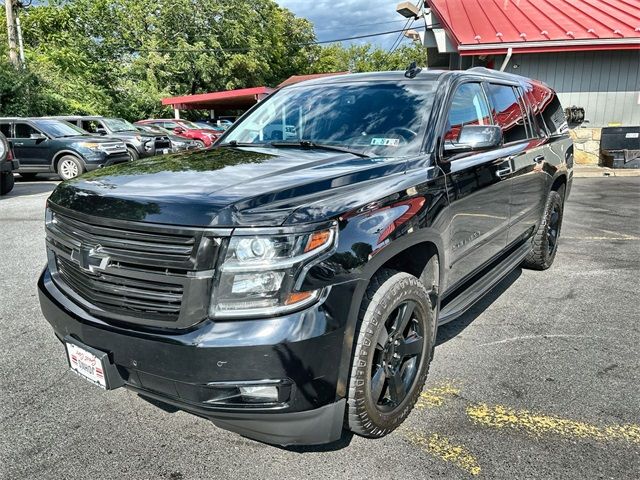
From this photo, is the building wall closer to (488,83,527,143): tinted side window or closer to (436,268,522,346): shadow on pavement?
(488,83,527,143): tinted side window

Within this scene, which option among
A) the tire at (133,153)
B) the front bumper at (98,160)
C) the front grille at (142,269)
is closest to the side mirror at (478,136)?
the front grille at (142,269)

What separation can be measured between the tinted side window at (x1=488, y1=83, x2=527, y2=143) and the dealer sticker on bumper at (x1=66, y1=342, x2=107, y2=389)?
128 inches

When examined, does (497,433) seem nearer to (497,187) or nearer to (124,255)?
(497,187)

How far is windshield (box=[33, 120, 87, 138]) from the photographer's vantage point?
Result: 43.2 ft

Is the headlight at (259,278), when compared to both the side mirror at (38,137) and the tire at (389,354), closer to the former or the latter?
the tire at (389,354)

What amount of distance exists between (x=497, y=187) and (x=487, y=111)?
24.6 inches

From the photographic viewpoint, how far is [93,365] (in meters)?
2.32

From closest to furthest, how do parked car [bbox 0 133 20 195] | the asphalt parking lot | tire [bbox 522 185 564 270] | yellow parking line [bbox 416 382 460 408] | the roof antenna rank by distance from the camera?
the asphalt parking lot < yellow parking line [bbox 416 382 460 408] < the roof antenna < tire [bbox 522 185 564 270] < parked car [bbox 0 133 20 195]

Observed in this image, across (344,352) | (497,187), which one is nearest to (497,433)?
(344,352)

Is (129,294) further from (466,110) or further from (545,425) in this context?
(466,110)

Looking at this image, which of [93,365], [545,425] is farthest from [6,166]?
[545,425]

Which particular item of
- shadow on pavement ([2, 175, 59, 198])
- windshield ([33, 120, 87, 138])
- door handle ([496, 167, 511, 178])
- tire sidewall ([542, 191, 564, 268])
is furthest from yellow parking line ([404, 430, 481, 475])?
windshield ([33, 120, 87, 138])

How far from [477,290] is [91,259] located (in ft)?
8.41

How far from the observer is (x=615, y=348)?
12.2ft
